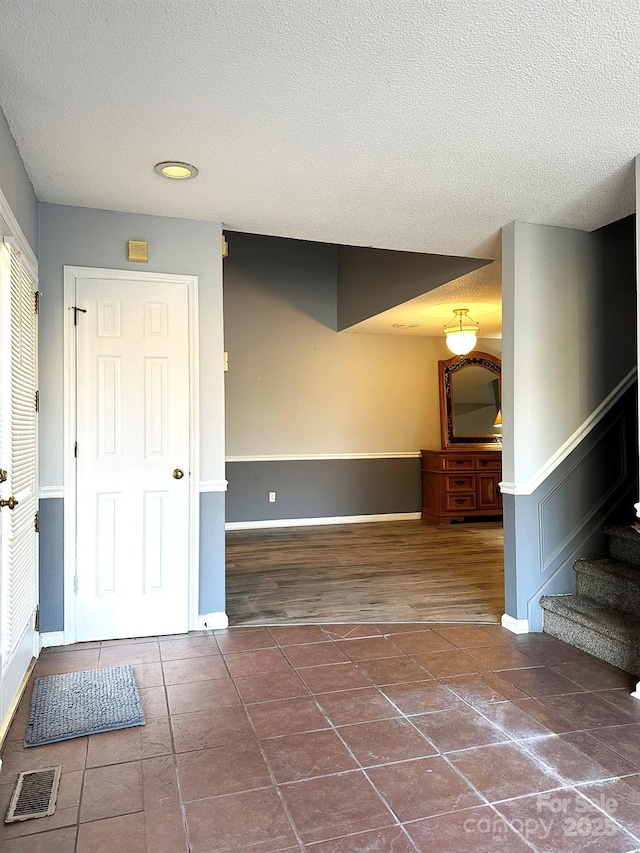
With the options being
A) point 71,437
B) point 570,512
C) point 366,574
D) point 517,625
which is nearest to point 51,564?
point 71,437

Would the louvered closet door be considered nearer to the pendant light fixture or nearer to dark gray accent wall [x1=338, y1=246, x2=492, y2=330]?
dark gray accent wall [x1=338, y1=246, x2=492, y2=330]

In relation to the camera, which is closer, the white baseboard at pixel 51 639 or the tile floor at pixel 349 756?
the tile floor at pixel 349 756

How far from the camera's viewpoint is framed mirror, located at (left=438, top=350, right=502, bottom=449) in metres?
7.57

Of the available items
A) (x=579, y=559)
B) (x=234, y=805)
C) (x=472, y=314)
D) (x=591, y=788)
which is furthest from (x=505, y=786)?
(x=472, y=314)

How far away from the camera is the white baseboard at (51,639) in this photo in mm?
3229

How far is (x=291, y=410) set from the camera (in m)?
7.11

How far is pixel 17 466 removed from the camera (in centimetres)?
264

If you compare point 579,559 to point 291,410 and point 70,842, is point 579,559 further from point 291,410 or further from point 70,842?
point 291,410

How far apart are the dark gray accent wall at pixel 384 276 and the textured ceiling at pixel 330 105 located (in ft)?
4.38

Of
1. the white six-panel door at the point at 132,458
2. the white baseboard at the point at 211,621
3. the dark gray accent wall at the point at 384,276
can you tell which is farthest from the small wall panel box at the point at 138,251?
the dark gray accent wall at the point at 384,276

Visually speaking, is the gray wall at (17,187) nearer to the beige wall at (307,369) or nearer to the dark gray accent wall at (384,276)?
the dark gray accent wall at (384,276)

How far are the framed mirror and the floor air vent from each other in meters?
6.06

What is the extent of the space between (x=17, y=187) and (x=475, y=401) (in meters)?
6.06

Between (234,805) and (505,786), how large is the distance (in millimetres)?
864
